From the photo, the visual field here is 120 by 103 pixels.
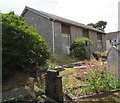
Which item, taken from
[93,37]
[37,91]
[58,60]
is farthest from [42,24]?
[37,91]

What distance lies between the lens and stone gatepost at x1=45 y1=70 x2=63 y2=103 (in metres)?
7.60

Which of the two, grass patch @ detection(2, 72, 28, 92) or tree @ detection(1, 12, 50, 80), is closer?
grass patch @ detection(2, 72, 28, 92)

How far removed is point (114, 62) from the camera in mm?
9328

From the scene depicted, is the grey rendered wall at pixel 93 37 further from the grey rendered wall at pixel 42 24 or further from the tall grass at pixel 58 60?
the tall grass at pixel 58 60

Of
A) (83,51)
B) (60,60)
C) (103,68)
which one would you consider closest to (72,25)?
(83,51)

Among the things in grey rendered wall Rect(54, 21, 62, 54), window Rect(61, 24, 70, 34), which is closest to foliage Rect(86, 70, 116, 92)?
grey rendered wall Rect(54, 21, 62, 54)

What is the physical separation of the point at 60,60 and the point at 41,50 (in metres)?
6.09

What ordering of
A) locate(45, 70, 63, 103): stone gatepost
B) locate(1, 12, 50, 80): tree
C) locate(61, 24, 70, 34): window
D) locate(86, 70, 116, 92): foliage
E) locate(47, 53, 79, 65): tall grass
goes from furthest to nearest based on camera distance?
locate(61, 24, 70, 34): window, locate(47, 53, 79, 65): tall grass, locate(1, 12, 50, 80): tree, locate(86, 70, 116, 92): foliage, locate(45, 70, 63, 103): stone gatepost

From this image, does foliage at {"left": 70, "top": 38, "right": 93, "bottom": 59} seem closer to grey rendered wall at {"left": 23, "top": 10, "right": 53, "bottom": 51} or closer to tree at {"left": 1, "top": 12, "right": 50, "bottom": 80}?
grey rendered wall at {"left": 23, "top": 10, "right": 53, "bottom": 51}

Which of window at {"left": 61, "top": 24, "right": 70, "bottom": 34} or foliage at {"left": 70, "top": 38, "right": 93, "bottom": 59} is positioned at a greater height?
window at {"left": 61, "top": 24, "right": 70, "bottom": 34}

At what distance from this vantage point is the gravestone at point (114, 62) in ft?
30.1

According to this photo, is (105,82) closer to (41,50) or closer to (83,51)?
(41,50)

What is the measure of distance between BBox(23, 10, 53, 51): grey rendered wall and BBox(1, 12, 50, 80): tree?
33.9ft

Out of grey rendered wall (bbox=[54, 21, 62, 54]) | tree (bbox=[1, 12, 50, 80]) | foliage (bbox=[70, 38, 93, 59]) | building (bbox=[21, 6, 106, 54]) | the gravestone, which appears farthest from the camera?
grey rendered wall (bbox=[54, 21, 62, 54])
